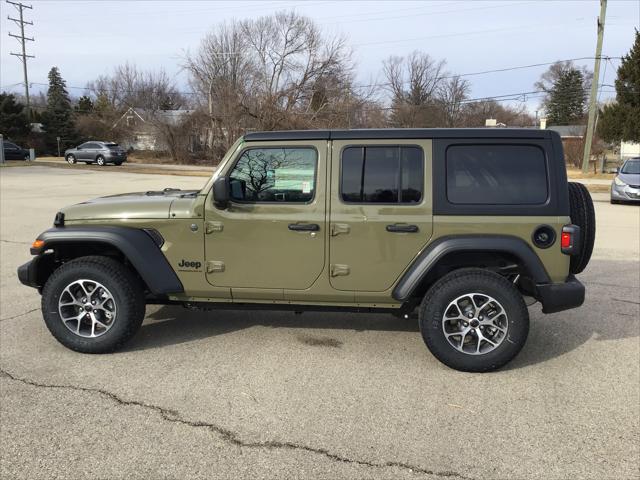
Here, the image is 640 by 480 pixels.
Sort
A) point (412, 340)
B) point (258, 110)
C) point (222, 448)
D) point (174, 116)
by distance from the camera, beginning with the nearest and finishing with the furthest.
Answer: point (222, 448)
point (412, 340)
point (258, 110)
point (174, 116)

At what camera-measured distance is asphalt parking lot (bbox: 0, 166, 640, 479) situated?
285 centimetres

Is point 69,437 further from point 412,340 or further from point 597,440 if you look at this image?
point 597,440

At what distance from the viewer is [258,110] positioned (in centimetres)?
4169

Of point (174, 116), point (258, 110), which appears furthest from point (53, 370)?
point (174, 116)

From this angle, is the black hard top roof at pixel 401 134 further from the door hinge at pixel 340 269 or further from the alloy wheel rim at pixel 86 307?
the alloy wheel rim at pixel 86 307

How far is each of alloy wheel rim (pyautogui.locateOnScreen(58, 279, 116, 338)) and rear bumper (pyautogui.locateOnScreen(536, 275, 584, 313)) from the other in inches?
132

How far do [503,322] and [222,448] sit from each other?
223 centimetres

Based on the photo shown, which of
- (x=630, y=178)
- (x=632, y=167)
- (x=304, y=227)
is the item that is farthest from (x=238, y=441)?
(x=632, y=167)

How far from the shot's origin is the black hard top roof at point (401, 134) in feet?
13.0

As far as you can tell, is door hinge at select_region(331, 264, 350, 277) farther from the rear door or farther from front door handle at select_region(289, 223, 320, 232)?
front door handle at select_region(289, 223, 320, 232)

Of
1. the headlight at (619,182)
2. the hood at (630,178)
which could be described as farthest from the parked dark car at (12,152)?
the hood at (630,178)

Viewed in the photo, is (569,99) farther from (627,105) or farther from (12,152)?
(12,152)

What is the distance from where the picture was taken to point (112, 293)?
419cm

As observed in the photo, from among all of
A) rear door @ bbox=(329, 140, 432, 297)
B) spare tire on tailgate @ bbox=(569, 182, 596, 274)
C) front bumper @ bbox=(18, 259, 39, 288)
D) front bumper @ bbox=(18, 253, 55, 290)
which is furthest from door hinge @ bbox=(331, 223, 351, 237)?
front bumper @ bbox=(18, 259, 39, 288)
